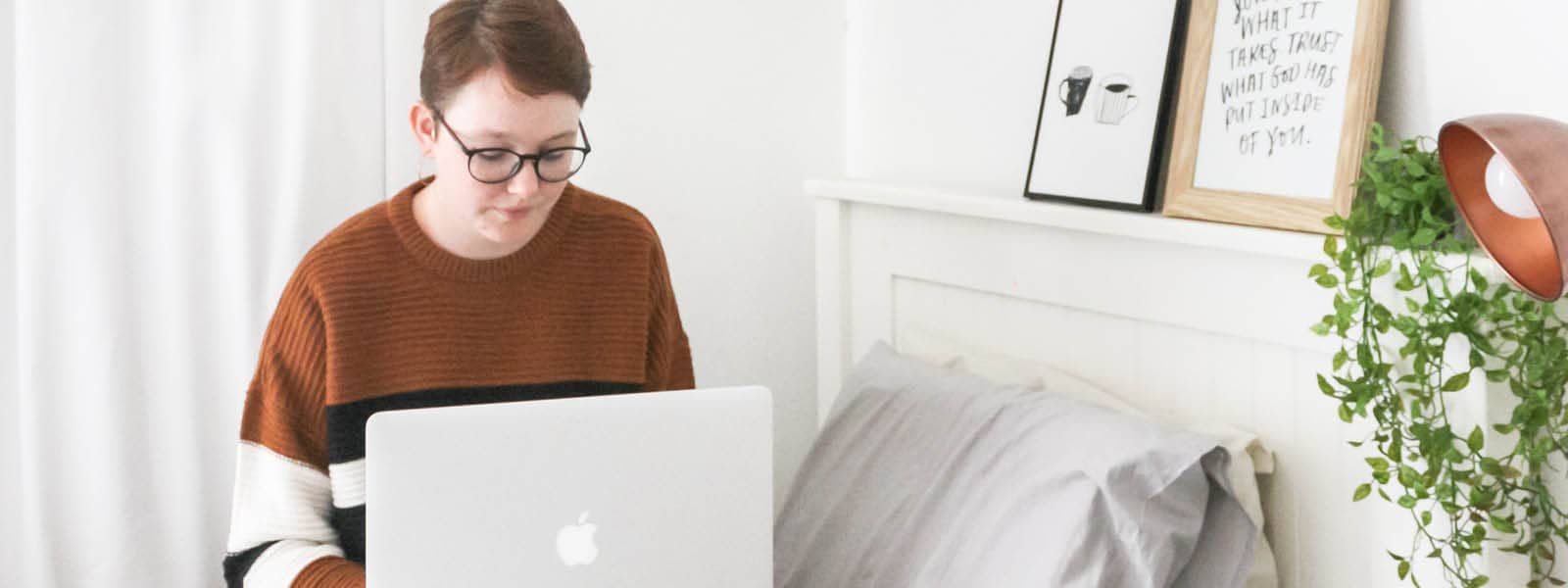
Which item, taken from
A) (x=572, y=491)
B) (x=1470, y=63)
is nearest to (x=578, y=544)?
(x=572, y=491)

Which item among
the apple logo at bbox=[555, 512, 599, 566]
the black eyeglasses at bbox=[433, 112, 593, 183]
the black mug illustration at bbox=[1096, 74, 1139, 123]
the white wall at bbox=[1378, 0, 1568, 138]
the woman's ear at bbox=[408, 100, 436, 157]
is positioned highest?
the white wall at bbox=[1378, 0, 1568, 138]

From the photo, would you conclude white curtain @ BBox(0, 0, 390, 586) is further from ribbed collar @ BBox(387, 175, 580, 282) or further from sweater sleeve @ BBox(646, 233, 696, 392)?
sweater sleeve @ BBox(646, 233, 696, 392)

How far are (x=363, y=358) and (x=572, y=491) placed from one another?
393mm

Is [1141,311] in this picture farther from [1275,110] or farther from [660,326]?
[660,326]

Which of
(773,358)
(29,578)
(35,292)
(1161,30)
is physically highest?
(1161,30)

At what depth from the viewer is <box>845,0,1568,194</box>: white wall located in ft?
4.06

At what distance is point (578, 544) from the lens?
4.13ft

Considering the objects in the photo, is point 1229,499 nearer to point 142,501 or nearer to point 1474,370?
point 1474,370

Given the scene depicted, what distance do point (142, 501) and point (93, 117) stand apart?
48cm

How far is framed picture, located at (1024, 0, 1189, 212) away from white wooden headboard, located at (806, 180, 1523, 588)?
46 millimetres

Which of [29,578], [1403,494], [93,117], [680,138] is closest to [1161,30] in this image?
[1403,494]

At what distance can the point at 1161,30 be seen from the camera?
62.7 inches

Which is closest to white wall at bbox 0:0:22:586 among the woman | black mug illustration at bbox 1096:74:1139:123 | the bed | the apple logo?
the woman

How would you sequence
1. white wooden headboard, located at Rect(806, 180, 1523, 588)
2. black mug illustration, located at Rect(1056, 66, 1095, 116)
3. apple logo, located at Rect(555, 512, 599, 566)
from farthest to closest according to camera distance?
black mug illustration, located at Rect(1056, 66, 1095, 116) < white wooden headboard, located at Rect(806, 180, 1523, 588) < apple logo, located at Rect(555, 512, 599, 566)
